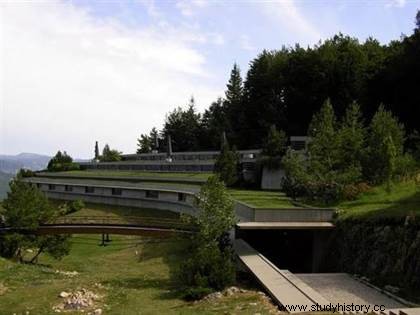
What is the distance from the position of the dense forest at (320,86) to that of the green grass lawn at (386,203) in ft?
73.6

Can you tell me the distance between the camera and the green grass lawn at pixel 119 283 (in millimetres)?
19078

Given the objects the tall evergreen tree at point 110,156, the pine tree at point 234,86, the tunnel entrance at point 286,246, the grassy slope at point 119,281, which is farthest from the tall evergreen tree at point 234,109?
the tunnel entrance at point 286,246

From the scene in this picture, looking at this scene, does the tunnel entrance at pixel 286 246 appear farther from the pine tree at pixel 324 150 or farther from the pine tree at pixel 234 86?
the pine tree at pixel 234 86

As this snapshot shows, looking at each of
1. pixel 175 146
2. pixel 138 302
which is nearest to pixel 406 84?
pixel 138 302

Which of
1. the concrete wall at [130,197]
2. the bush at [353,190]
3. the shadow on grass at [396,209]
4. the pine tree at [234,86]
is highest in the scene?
the pine tree at [234,86]

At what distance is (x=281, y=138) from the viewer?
49.9 metres

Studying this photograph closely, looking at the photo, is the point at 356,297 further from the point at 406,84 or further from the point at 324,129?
the point at 406,84

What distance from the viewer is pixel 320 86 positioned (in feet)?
218

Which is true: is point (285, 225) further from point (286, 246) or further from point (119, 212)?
point (119, 212)

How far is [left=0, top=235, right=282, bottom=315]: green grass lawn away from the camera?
1908cm

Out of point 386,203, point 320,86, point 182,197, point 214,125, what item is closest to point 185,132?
point 214,125

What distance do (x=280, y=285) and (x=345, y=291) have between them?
10.7 feet

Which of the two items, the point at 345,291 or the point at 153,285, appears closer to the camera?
the point at 345,291

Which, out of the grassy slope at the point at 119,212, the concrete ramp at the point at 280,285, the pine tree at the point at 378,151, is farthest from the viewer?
the grassy slope at the point at 119,212
